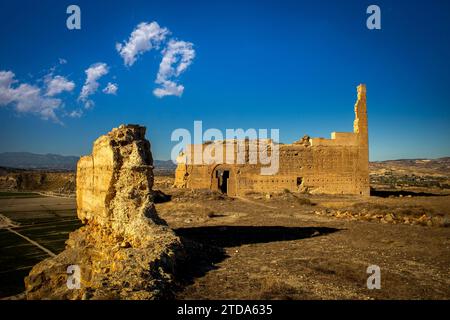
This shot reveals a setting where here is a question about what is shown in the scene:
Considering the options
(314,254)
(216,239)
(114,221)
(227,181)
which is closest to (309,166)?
(227,181)

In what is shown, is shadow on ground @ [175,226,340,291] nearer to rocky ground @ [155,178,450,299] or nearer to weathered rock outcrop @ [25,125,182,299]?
rocky ground @ [155,178,450,299]

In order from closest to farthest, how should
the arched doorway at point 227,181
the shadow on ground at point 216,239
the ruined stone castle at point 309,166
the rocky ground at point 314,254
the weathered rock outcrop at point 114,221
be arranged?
the rocky ground at point 314,254, the shadow on ground at point 216,239, the weathered rock outcrop at point 114,221, the ruined stone castle at point 309,166, the arched doorway at point 227,181

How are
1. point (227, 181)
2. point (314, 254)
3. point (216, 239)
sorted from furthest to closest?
1. point (227, 181)
2. point (216, 239)
3. point (314, 254)

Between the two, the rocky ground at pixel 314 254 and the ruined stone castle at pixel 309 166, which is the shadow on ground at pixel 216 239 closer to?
the rocky ground at pixel 314 254

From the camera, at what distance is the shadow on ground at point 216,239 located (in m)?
6.98

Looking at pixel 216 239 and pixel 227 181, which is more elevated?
pixel 227 181

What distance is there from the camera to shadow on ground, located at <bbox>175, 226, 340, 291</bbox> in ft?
22.9

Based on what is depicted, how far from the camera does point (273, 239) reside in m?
10.5

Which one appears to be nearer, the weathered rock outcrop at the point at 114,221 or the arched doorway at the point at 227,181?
the weathered rock outcrop at the point at 114,221

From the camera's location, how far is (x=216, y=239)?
10727 millimetres

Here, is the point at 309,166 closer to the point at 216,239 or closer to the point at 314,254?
the point at 216,239

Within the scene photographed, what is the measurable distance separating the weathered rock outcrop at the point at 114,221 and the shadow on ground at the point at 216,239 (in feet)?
1.46

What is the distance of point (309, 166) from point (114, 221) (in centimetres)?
1828

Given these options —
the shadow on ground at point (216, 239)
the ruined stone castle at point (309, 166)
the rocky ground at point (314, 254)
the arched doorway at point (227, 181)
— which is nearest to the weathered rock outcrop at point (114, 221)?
the shadow on ground at point (216, 239)
